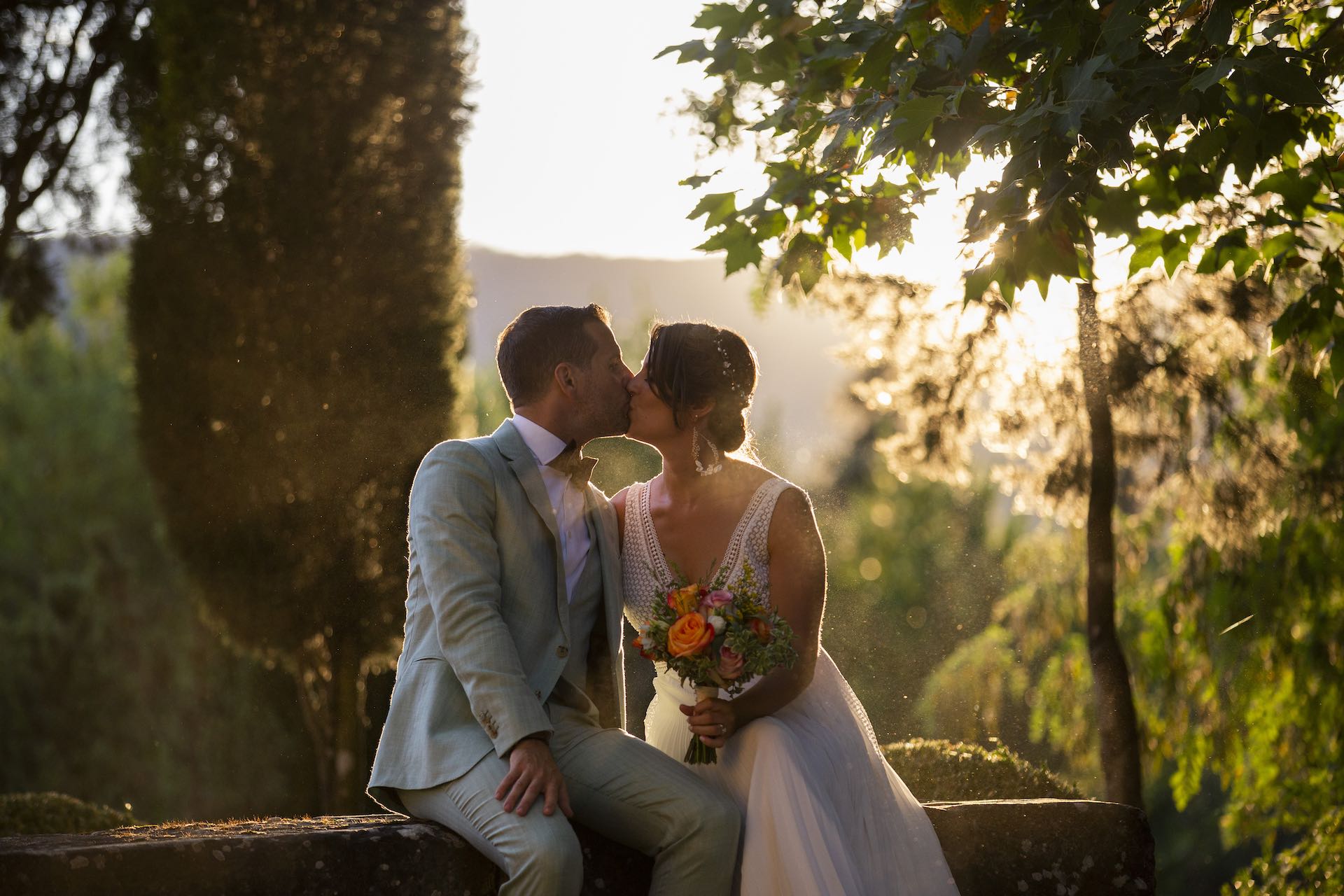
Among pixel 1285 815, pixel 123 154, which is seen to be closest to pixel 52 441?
pixel 123 154

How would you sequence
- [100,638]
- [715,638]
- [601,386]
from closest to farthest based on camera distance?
[715,638], [601,386], [100,638]

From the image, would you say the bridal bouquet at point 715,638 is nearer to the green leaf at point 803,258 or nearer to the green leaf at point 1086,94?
the green leaf at point 803,258

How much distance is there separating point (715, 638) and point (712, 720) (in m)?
0.25

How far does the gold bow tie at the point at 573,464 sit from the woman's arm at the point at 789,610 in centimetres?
64

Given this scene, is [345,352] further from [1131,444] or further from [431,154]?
[1131,444]

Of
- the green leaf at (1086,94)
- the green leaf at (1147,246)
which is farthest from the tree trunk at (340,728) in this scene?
the green leaf at (1086,94)

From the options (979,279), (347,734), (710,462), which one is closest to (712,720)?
(710,462)

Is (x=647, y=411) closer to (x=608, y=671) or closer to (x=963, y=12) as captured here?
(x=608, y=671)

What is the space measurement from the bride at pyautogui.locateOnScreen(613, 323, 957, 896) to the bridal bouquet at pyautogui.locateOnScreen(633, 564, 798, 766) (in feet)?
0.47

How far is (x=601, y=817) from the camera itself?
3.32m

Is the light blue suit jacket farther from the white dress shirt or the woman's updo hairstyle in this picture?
the woman's updo hairstyle

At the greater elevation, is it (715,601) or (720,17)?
(720,17)

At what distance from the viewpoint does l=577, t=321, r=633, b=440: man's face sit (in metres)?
3.75

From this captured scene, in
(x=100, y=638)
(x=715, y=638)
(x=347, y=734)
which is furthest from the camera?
(x=100, y=638)
